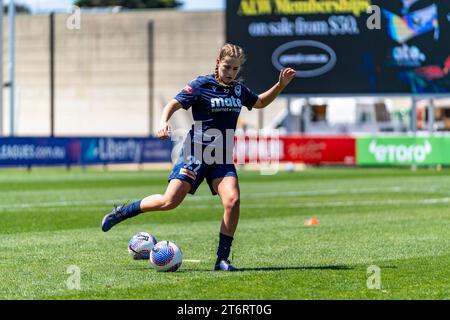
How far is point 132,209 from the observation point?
1138 centimetres

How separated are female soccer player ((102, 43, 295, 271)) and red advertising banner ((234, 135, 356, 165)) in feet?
93.8

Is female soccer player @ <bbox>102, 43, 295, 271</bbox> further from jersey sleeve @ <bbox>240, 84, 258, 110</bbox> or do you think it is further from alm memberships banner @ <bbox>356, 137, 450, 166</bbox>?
alm memberships banner @ <bbox>356, 137, 450, 166</bbox>

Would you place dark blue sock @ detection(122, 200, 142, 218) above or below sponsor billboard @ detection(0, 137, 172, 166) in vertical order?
above

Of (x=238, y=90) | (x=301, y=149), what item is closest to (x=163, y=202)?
(x=238, y=90)

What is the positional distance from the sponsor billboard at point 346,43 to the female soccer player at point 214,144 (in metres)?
28.0

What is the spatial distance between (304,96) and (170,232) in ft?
82.2

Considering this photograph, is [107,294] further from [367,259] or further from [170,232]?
[170,232]

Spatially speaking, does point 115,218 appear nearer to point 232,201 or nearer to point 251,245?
point 232,201

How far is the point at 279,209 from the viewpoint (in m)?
20.5

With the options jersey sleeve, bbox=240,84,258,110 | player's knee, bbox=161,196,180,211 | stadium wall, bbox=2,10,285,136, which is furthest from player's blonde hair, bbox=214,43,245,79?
stadium wall, bbox=2,10,285,136

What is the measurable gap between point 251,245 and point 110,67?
52.9 meters

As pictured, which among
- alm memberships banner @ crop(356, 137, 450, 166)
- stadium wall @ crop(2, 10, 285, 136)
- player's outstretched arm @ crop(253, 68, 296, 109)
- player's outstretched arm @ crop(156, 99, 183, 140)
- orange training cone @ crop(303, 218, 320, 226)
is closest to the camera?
player's outstretched arm @ crop(156, 99, 183, 140)

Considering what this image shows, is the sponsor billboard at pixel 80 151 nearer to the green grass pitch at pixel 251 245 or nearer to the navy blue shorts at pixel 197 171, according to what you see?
the green grass pitch at pixel 251 245

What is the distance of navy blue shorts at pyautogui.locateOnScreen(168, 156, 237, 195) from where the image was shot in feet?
36.2
